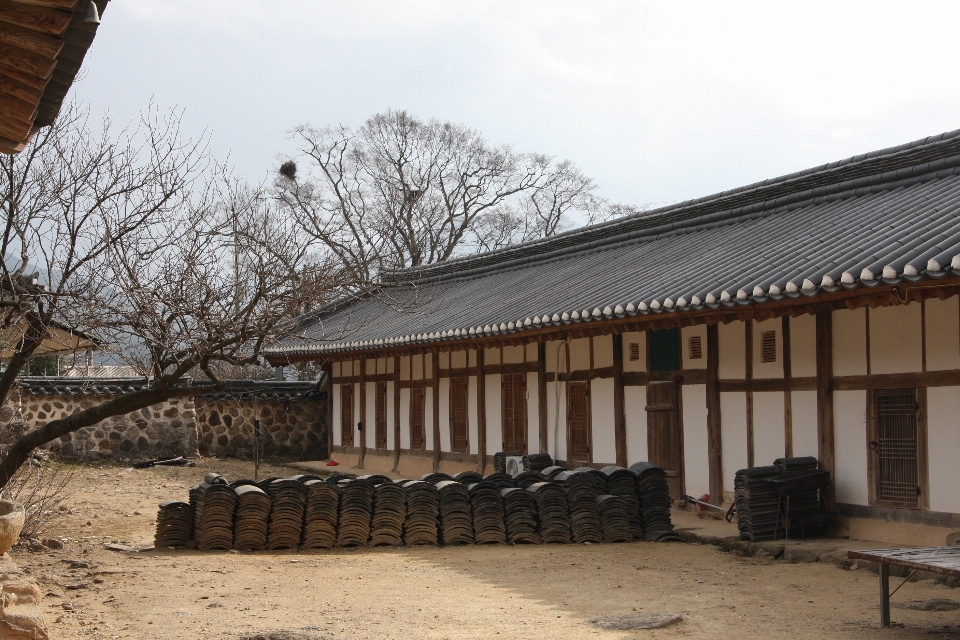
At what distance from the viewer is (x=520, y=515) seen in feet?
35.9

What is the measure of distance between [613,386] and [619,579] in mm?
5758

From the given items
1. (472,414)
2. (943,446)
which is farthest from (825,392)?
(472,414)

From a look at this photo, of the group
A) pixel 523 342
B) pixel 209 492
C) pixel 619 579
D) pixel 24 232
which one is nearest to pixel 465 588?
pixel 619 579

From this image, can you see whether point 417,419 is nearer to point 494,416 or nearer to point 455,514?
point 494,416

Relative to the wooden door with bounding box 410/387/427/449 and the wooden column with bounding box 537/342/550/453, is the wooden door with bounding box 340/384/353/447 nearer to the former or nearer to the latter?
the wooden door with bounding box 410/387/427/449

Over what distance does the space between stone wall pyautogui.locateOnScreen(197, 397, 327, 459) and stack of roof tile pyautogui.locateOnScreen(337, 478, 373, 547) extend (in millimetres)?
14405

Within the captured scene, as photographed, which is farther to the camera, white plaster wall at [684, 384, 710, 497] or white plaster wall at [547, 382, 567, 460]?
white plaster wall at [547, 382, 567, 460]

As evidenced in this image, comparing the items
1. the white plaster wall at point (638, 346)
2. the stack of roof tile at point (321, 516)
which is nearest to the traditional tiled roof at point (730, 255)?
the white plaster wall at point (638, 346)

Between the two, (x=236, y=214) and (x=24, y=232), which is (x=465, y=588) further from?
(x=24, y=232)

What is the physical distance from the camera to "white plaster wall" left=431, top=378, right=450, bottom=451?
61.7 feet

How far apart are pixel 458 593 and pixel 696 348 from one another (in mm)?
5914

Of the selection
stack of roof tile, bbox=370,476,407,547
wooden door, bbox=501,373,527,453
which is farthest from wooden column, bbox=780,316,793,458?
wooden door, bbox=501,373,527,453

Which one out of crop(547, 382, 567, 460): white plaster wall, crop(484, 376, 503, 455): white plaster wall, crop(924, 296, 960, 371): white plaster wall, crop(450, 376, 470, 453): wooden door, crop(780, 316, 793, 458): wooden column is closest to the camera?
crop(924, 296, 960, 371): white plaster wall

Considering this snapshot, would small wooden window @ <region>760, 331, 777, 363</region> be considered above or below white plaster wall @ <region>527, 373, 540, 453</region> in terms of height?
above
